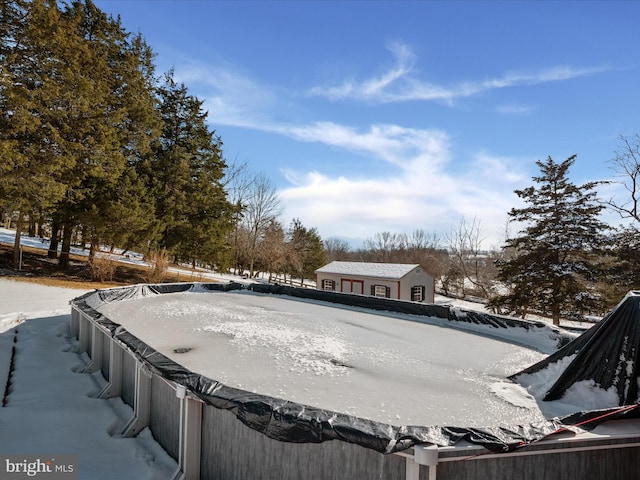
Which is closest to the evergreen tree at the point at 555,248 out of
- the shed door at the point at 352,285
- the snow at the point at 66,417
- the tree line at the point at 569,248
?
the tree line at the point at 569,248

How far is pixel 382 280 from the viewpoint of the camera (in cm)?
1384

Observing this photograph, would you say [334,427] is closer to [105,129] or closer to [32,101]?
[32,101]

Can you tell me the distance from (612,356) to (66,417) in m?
4.36

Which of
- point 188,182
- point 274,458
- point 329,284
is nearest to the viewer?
point 274,458

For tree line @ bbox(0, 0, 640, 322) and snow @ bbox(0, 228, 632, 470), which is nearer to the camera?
snow @ bbox(0, 228, 632, 470)

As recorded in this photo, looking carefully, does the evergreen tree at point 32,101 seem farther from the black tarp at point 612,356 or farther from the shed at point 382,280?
the black tarp at point 612,356

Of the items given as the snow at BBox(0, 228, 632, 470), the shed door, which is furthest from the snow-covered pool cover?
the shed door

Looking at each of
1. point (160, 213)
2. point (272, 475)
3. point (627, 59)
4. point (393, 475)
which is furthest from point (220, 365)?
point (160, 213)

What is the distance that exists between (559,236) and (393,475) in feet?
42.8

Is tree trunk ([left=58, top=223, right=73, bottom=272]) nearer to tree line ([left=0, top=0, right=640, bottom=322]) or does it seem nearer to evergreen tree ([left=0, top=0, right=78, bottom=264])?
tree line ([left=0, top=0, right=640, bottom=322])

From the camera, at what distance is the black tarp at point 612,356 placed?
2.04 m

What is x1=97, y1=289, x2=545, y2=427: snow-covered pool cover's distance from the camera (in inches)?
89.4

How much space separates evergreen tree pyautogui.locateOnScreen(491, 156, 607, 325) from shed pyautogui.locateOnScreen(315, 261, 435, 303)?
288cm

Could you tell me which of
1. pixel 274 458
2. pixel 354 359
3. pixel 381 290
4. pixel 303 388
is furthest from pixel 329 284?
pixel 274 458
